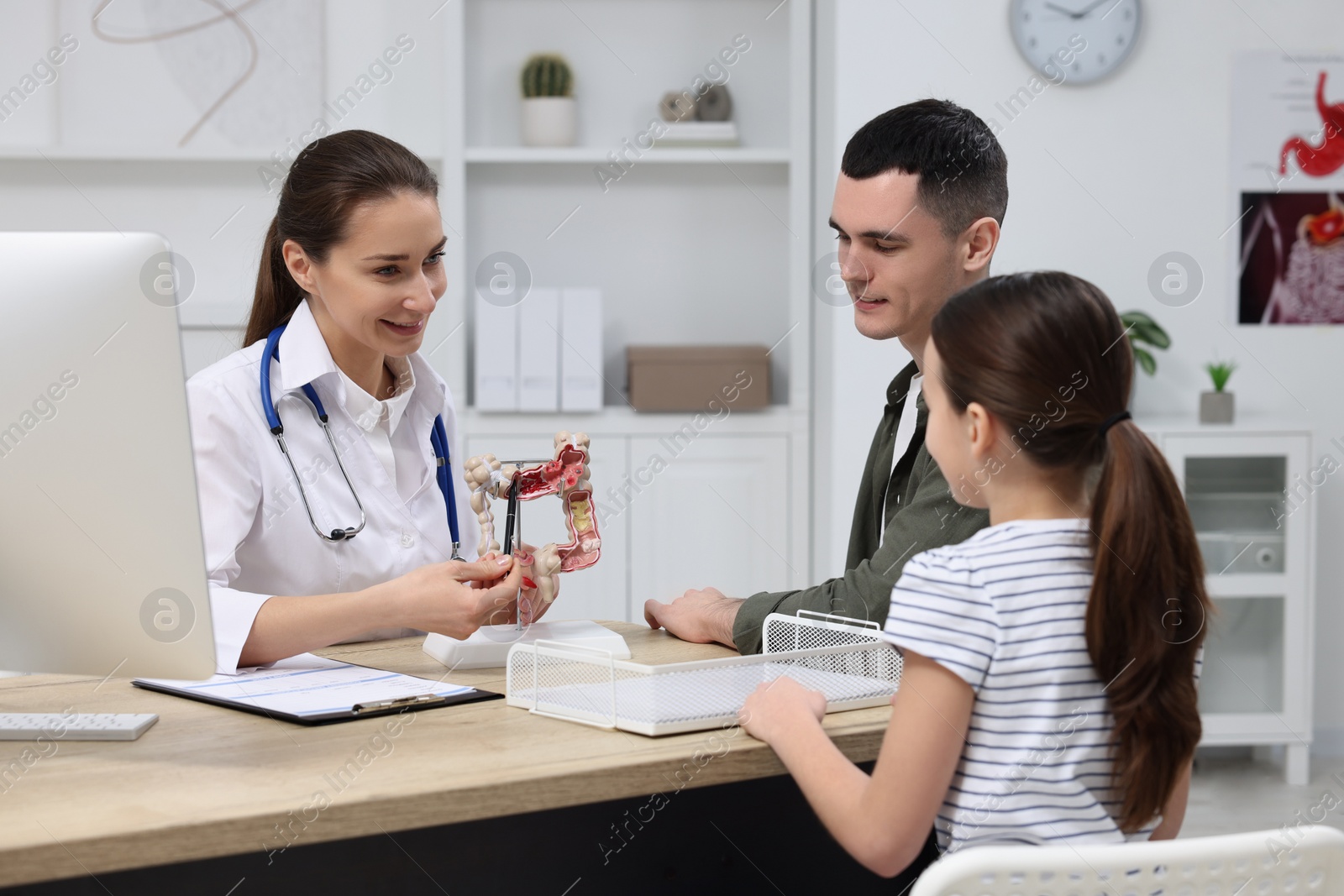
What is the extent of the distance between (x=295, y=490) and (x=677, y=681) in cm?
69

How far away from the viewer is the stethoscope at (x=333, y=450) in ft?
5.28

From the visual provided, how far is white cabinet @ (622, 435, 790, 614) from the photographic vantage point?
143 inches

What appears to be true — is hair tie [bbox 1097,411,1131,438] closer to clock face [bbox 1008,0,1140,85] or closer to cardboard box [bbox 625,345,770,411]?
cardboard box [bbox 625,345,770,411]

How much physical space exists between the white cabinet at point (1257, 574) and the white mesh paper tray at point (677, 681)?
2.26 metres

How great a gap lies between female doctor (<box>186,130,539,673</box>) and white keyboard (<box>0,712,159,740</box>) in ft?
1.26

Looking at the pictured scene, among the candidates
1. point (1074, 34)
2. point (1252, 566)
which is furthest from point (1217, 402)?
point (1074, 34)

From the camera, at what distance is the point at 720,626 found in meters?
1.52

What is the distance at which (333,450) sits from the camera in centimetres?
169

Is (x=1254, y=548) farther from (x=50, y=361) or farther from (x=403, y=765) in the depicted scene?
(x=50, y=361)

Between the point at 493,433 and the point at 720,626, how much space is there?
212 centimetres

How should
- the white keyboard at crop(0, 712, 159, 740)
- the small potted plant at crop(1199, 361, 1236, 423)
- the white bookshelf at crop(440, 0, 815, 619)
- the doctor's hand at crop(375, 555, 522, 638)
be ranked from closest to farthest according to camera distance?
the white keyboard at crop(0, 712, 159, 740), the doctor's hand at crop(375, 555, 522, 638), the small potted plant at crop(1199, 361, 1236, 423), the white bookshelf at crop(440, 0, 815, 619)

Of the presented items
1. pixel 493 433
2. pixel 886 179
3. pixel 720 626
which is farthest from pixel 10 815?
pixel 493 433

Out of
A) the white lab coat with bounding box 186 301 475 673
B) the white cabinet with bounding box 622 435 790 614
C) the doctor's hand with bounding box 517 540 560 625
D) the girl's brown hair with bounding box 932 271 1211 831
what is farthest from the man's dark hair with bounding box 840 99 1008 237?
the white cabinet with bounding box 622 435 790 614

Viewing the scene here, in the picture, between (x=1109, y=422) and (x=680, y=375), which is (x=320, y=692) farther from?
(x=680, y=375)
